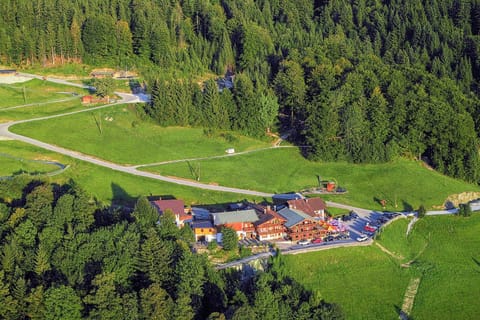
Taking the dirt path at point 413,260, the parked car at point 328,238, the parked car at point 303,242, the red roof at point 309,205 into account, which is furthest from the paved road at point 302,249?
the red roof at point 309,205

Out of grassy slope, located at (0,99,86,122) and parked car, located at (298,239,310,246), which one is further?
grassy slope, located at (0,99,86,122)

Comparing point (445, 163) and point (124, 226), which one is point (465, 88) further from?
point (124, 226)

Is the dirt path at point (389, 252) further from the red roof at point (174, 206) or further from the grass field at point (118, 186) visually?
the red roof at point (174, 206)

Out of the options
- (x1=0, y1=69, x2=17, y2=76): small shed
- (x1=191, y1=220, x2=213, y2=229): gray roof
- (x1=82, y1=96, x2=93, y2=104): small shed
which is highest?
(x1=0, y1=69, x2=17, y2=76): small shed

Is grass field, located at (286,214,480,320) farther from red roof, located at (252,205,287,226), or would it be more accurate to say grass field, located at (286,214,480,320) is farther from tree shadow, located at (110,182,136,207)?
tree shadow, located at (110,182,136,207)

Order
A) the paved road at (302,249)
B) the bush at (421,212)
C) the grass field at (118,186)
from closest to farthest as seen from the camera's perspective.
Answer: the paved road at (302,249) → the grass field at (118,186) → the bush at (421,212)

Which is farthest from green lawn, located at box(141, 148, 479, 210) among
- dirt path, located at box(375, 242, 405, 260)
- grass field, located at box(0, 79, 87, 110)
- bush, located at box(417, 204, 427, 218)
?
grass field, located at box(0, 79, 87, 110)

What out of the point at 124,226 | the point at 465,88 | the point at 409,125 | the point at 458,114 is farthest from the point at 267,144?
the point at 465,88
